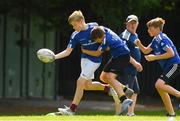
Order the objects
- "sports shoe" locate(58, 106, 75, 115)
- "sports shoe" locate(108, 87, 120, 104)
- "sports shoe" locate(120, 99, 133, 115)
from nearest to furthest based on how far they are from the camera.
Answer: "sports shoe" locate(120, 99, 133, 115)
"sports shoe" locate(58, 106, 75, 115)
"sports shoe" locate(108, 87, 120, 104)

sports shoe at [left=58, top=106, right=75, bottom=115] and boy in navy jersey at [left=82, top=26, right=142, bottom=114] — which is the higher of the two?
boy in navy jersey at [left=82, top=26, right=142, bottom=114]

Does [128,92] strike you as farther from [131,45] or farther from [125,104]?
[131,45]

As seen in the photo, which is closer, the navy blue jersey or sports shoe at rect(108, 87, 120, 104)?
the navy blue jersey

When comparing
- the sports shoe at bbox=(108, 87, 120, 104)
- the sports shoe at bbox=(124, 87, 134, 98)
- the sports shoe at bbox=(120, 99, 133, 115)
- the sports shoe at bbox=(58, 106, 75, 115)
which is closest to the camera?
the sports shoe at bbox=(120, 99, 133, 115)

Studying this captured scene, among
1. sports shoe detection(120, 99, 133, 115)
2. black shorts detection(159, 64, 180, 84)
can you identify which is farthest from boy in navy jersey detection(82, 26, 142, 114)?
black shorts detection(159, 64, 180, 84)

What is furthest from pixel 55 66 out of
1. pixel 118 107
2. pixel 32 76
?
pixel 118 107

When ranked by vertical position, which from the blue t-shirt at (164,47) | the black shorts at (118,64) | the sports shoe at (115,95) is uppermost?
the blue t-shirt at (164,47)

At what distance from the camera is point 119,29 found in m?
20.4

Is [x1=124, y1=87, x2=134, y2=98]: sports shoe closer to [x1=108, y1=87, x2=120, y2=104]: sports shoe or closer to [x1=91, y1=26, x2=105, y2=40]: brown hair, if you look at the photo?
[x1=108, y1=87, x2=120, y2=104]: sports shoe

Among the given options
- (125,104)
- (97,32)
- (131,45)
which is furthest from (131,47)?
(125,104)

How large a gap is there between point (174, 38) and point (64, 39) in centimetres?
415

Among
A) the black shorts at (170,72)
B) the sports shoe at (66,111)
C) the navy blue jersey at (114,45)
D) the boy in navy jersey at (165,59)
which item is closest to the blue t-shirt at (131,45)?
the boy in navy jersey at (165,59)

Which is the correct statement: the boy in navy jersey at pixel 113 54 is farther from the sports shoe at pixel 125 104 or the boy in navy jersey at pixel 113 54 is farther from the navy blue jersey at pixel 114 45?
the sports shoe at pixel 125 104

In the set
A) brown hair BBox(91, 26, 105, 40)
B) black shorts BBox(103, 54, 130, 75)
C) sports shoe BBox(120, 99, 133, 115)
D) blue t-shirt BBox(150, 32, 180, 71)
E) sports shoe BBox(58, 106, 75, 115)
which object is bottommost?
sports shoe BBox(58, 106, 75, 115)
